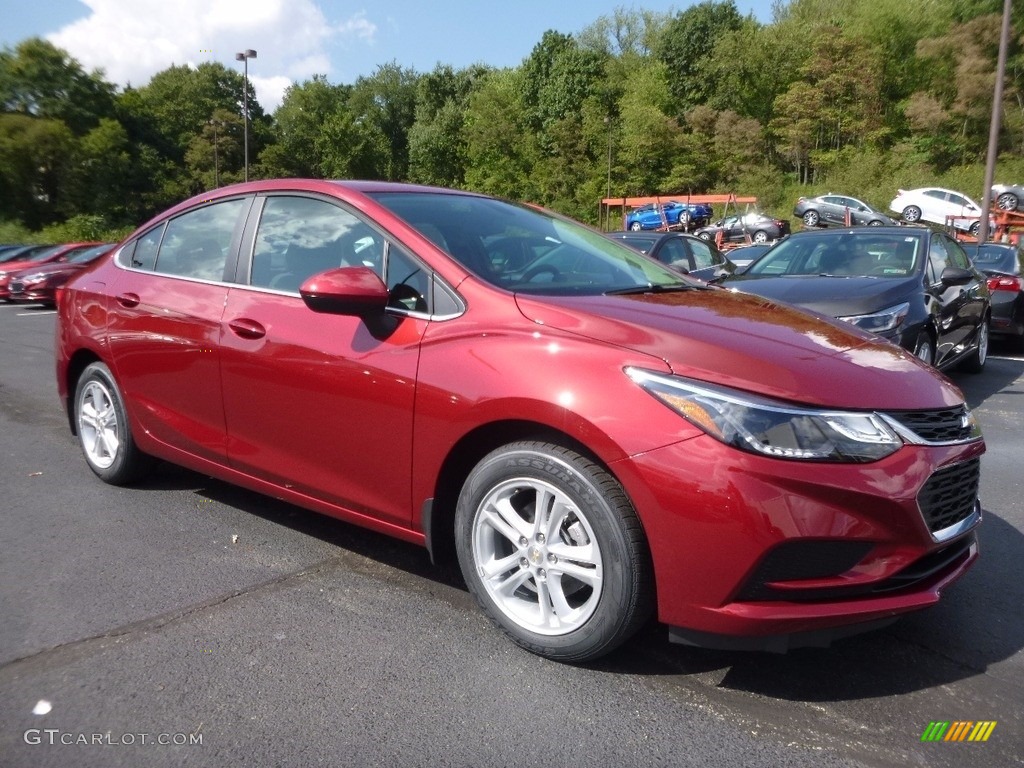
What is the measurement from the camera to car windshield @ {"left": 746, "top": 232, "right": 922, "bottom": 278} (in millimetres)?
7504

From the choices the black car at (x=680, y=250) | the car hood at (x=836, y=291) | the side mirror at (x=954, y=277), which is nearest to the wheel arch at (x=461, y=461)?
the car hood at (x=836, y=291)

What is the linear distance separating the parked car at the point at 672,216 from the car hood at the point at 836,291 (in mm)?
30273

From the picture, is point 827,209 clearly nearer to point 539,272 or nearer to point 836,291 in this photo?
point 836,291

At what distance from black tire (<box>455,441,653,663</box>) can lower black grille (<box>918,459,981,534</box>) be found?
2.77 ft

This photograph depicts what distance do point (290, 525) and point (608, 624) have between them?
2.06 meters

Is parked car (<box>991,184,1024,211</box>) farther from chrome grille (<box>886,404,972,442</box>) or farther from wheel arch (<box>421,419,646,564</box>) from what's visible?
wheel arch (<box>421,419,646,564</box>)

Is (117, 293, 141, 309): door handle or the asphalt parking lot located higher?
(117, 293, 141, 309): door handle

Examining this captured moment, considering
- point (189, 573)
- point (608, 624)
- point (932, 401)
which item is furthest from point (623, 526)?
point (189, 573)

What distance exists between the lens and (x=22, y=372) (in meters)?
9.12

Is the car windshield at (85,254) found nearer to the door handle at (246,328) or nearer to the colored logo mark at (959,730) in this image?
the door handle at (246,328)

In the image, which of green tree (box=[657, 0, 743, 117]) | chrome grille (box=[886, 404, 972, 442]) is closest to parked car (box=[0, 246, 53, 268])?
chrome grille (box=[886, 404, 972, 442])

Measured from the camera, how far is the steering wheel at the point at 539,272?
3.27 m

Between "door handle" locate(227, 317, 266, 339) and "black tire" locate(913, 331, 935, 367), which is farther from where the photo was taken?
"black tire" locate(913, 331, 935, 367)

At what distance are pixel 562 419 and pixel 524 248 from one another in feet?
3.73
